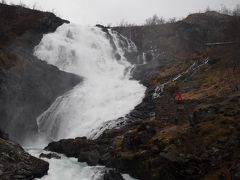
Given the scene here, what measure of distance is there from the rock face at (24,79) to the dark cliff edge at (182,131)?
9.70 meters

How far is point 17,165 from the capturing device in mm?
23625

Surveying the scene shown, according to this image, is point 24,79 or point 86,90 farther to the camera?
point 86,90

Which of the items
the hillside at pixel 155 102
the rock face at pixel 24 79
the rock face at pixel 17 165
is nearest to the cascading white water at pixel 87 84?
the rock face at pixel 24 79

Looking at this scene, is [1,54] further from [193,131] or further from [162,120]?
[193,131]

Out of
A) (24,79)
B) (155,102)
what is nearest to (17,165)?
(155,102)

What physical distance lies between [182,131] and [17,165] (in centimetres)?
1108

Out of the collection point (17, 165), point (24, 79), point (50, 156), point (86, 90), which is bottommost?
point (50, 156)

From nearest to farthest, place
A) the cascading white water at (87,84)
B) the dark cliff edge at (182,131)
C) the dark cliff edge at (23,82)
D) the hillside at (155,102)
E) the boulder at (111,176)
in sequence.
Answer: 1. the dark cliff edge at (182,131)
2. the hillside at (155,102)
3. the boulder at (111,176)
4. the cascading white water at (87,84)
5. the dark cliff edge at (23,82)

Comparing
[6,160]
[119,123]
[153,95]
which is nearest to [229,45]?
[153,95]

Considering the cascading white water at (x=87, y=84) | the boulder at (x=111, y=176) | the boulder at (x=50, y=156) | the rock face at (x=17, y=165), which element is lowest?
the boulder at (x=50, y=156)

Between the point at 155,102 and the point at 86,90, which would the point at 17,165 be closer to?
the point at 155,102

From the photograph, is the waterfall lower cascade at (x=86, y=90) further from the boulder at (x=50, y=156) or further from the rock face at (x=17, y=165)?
the rock face at (x=17, y=165)

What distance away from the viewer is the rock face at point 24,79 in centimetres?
Answer: 4162

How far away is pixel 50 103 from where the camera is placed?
4481cm
